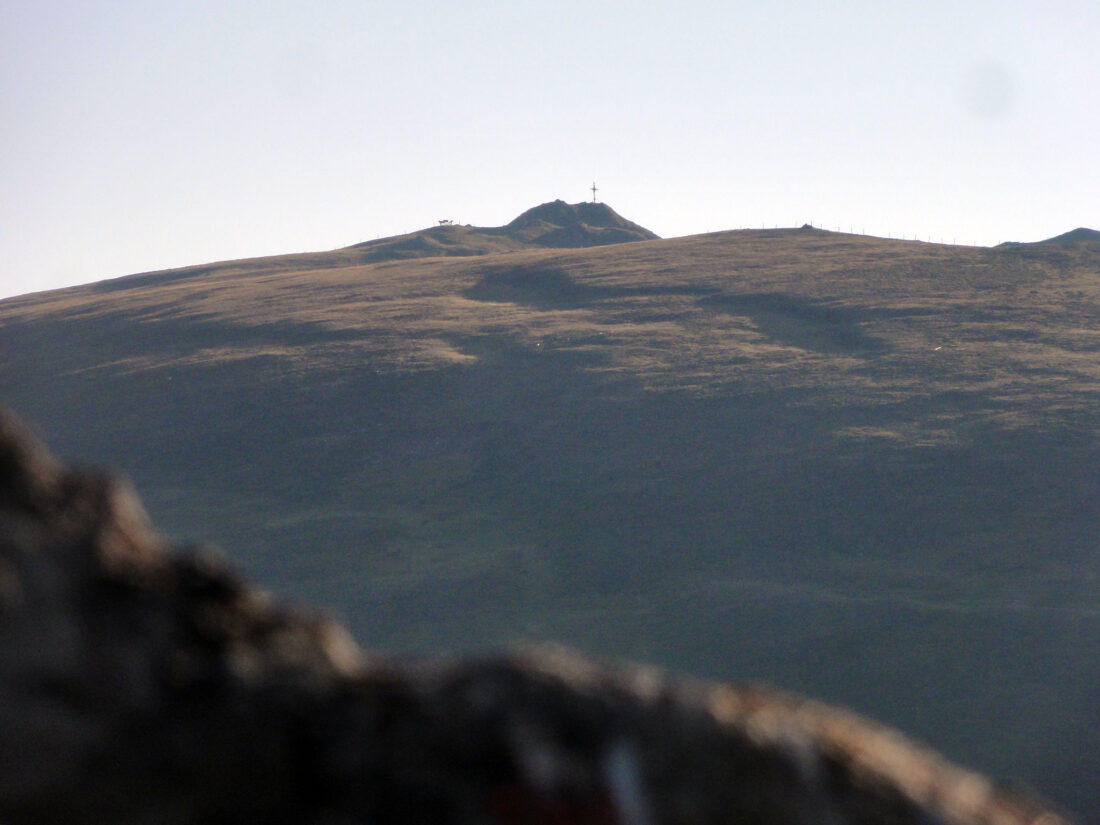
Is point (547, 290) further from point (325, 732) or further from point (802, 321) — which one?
point (325, 732)

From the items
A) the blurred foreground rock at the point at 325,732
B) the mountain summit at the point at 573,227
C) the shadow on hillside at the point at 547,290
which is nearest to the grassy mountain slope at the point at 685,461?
the shadow on hillside at the point at 547,290

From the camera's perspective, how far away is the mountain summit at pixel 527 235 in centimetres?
6594

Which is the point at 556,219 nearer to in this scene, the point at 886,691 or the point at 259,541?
the point at 259,541

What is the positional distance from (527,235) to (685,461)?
4928cm

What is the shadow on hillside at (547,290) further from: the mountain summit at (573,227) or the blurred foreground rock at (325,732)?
the blurred foreground rock at (325,732)

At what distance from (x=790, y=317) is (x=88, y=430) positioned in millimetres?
19380

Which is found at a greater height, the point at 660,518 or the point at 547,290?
the point at 547,290

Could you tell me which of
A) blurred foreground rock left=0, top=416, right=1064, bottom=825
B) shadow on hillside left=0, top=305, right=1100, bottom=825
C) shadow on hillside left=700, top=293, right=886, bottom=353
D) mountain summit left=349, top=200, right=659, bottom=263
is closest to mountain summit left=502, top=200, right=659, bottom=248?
mountain summit left=349, top=200, right=659, bottom=263

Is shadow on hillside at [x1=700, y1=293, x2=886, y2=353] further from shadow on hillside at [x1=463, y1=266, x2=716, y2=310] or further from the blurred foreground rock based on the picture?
the blurred foreground rock

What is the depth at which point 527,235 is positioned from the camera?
73.1m

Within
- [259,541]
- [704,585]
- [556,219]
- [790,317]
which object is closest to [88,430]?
[259,541]

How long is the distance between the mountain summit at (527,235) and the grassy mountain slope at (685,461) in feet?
81.9

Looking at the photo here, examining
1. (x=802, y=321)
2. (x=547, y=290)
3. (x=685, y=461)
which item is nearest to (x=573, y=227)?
(x=547, y=290)

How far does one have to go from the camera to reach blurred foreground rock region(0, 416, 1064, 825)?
5.58 ft
